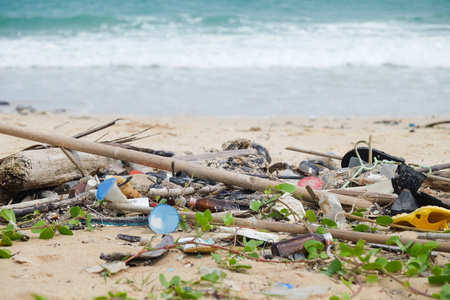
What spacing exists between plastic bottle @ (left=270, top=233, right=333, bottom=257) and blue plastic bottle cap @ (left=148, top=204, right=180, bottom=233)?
1.83 ft

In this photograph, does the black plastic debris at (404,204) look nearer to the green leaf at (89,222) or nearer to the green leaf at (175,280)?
the green leaf at (175,280)

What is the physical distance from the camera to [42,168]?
2.77 meters

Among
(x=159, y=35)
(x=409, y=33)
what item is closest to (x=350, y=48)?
(x=409, y=33)

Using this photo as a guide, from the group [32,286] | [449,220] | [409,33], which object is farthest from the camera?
[409,33]

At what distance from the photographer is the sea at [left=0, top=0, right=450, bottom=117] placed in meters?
7.58

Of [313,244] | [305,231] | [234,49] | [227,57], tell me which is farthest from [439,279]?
[234,49]

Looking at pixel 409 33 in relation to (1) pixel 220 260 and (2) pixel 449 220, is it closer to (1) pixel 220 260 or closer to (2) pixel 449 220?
(2) pixel 449 220

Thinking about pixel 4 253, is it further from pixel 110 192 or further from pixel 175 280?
pixel 175 280

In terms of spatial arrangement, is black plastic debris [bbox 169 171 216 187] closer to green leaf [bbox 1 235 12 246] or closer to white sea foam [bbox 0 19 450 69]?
green leaf [bbox 1 235 12 246]

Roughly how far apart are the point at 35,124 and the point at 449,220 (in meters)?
5.39

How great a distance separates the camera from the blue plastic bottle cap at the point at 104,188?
2504 mm

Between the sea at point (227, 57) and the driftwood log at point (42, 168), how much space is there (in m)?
3.96

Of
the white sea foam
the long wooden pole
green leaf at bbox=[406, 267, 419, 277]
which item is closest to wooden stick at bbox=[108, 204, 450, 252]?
green leaf at bbox=[406, 267, 419, 277]

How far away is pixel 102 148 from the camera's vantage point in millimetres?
2801
